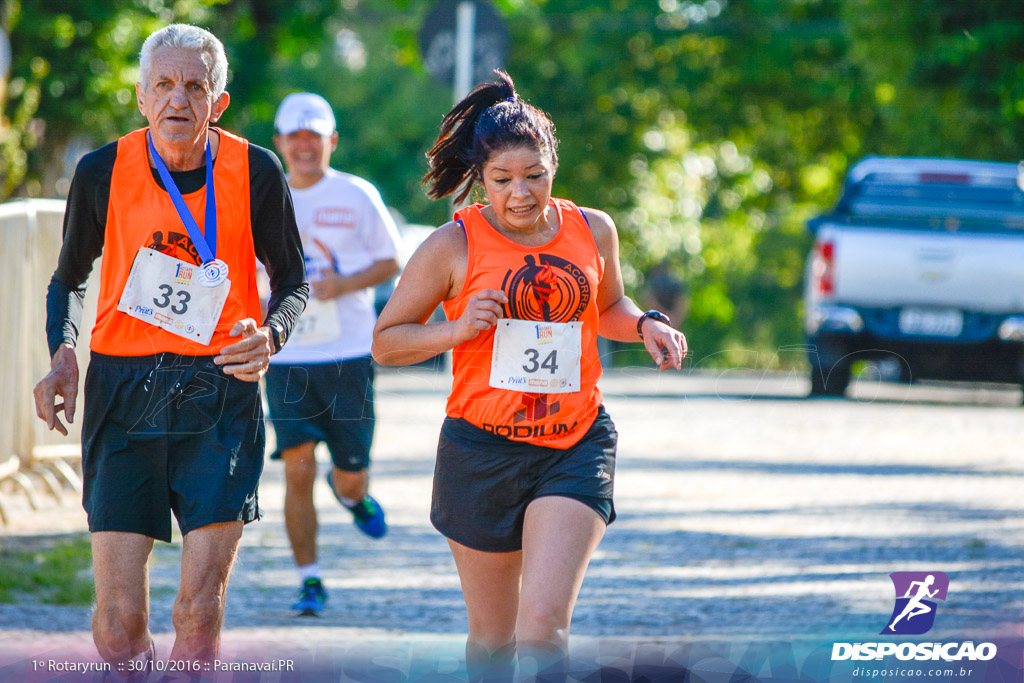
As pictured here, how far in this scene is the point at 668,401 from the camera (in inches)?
707

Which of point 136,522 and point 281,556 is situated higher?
point 136,522

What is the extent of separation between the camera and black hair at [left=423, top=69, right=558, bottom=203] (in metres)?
4.17

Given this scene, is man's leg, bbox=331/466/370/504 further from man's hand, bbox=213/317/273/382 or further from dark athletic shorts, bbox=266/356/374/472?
man's hand, bbox=213/317/273/382

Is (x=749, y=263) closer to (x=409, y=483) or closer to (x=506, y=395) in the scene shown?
(x=409, y=483)

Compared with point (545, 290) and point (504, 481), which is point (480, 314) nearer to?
point (545, 290)

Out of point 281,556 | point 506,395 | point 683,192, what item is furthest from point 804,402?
point 683,192

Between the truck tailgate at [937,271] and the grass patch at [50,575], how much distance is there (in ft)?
27.8

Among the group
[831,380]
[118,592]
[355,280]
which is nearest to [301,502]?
[355,280]

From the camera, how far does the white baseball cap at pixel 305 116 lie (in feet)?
21.6

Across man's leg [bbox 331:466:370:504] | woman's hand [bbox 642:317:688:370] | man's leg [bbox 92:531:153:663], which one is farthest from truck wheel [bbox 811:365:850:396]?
man's leg [bbox 92:531:153:663]

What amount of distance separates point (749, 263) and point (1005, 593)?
39.5 meters

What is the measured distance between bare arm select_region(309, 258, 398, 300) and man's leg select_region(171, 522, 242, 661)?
261cm

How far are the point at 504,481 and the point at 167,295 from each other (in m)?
1.03

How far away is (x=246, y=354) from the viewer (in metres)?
3.99
